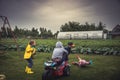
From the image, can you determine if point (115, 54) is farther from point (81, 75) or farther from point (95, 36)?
point (95, 36)

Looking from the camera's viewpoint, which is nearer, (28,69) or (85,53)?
(28,69)

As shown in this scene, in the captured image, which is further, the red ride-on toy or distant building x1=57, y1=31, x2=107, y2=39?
distant building x1=57, y1=31, x2=107, y2=39

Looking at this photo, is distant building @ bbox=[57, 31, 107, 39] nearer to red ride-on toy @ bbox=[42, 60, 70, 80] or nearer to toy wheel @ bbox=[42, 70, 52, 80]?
red ride-on toy @ bbox=[42, 60, 70, 80]

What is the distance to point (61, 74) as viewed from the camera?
7383mm

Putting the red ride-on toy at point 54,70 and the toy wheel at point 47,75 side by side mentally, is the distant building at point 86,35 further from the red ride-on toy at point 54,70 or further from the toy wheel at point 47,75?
the toy wheel at point 47,75

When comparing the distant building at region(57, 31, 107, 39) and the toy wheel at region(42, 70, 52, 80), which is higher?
the distant building at region(57, 31, 107, 39)

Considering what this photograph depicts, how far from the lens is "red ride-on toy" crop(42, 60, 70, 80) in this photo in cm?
661

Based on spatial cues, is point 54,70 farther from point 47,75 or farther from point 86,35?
point 86,35

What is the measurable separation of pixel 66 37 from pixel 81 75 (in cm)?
5287

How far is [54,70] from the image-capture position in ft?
22.6

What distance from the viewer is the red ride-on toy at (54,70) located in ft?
21.7

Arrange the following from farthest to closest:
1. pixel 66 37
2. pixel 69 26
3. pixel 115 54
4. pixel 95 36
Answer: pixel 69 26 < pixel 66 37 < pixel 95 36 < pixel 115 54

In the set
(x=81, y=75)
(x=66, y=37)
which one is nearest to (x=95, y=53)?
(x=81, y=75)

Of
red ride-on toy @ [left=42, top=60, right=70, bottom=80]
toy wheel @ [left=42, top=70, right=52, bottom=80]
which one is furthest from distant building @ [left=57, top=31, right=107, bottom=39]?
toy wheel @ [left=42, top=70, right=52, bottom=80]
